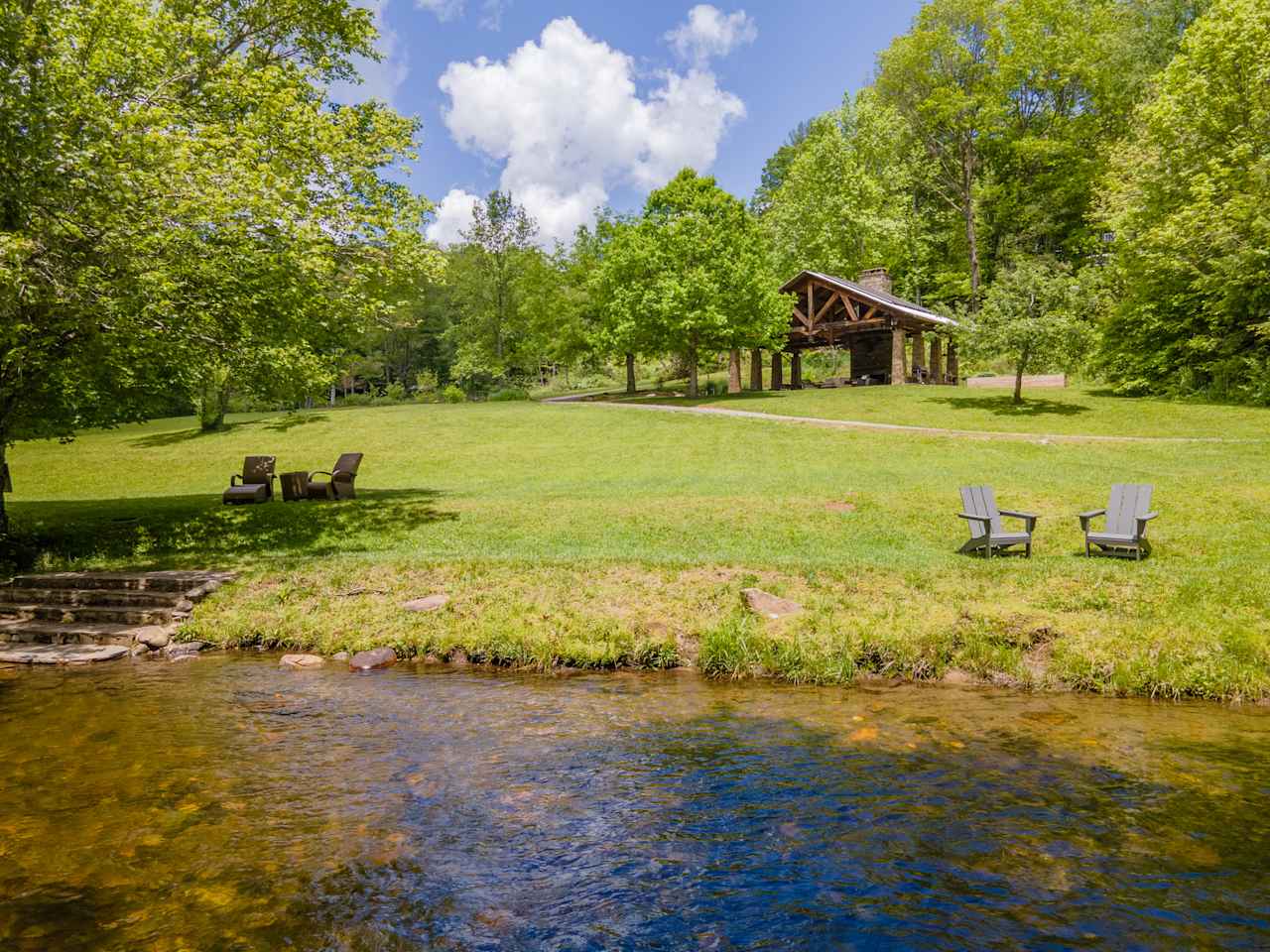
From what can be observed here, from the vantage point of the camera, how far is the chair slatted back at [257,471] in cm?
1966

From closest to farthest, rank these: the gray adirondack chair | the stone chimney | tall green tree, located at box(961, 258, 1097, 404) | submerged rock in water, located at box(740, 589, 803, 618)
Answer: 1. submerged rock in water, located at box(740, 589, 803, 618)
2. the gray adirondack chair
3. tall green tree, located at box(961, 258, 1097, 404)
4. the stone chimney

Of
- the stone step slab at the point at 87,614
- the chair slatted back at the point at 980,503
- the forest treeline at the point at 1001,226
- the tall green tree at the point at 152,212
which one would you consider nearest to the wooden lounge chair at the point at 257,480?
the tall green tree at the point at 152,212

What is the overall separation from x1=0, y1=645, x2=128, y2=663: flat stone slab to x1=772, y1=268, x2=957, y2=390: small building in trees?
119ft

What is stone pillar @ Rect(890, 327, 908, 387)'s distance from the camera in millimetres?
39688

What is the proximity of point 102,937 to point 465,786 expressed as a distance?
2531 millimetres

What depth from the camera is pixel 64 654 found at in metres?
9.76

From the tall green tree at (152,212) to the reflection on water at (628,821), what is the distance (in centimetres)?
653

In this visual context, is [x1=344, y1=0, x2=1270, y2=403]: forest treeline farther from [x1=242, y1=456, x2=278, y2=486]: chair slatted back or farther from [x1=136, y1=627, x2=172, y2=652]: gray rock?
[x1=136, y1=627, x2=172, y2=652]: gray rock

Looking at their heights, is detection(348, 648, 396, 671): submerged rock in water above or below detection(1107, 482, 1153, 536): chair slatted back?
below

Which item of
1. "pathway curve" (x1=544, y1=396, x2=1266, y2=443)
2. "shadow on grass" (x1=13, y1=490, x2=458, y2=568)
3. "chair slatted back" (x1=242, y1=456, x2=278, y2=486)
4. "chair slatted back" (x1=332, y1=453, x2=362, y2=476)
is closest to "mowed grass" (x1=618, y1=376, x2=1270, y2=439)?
"pathway curve" (x1=544, y1=396, x2=1266, y2=443)

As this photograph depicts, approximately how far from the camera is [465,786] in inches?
238

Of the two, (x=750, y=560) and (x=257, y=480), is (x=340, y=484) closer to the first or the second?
(x=257, y=480)

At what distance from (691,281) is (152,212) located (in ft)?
93.9

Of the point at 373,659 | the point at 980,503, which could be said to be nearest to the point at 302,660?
the point at 373,659
